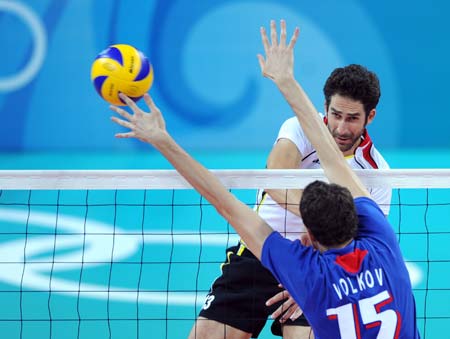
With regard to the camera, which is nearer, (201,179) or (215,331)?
(201,179)

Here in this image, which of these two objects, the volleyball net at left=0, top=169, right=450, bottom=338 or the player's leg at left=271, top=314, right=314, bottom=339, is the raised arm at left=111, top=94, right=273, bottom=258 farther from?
the player's leg at left=271, top=314, right=314, bottom=339

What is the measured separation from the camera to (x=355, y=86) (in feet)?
17.9

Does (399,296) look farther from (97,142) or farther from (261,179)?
(97,142)

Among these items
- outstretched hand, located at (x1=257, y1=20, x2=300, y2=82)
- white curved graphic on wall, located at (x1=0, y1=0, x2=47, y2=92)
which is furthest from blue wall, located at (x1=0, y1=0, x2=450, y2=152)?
outstretched hand, located at (x1=257, y1=20, x2=300, y2=82)

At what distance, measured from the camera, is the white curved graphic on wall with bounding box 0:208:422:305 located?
8102 millimetres

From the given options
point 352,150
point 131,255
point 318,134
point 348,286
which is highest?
point 131,255

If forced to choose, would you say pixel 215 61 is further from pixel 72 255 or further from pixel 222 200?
pixel 222 200

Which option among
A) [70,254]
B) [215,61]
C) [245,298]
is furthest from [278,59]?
[215,61]

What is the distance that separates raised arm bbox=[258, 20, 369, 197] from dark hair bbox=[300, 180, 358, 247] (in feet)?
1.70

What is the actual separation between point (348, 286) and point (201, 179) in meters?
0.83

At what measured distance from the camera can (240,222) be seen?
4.09m

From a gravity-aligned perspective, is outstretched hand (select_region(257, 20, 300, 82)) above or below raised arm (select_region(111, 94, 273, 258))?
above

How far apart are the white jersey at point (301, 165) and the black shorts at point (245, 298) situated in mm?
277

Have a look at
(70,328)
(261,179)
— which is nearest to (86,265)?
(70,328)
